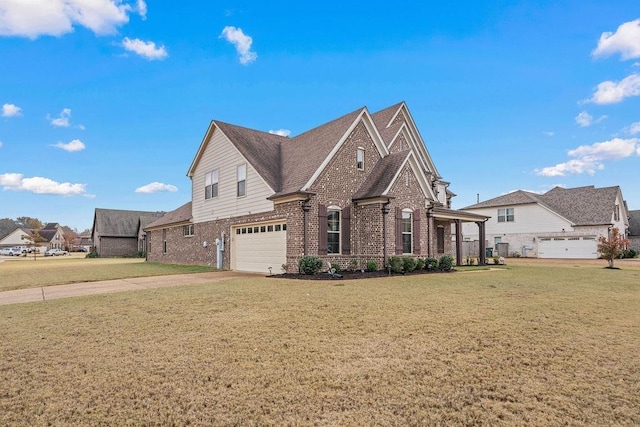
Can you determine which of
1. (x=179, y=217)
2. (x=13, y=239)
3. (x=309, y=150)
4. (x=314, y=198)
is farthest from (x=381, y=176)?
(x=13, y=239)

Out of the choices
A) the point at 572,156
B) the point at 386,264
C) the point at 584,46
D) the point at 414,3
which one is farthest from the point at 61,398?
the point at 572,156

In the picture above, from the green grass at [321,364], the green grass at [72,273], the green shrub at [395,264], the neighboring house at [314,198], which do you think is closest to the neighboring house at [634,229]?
the neighboring house at [314,198]

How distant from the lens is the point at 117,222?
168 ft

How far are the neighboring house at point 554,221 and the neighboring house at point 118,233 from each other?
40.9 metres

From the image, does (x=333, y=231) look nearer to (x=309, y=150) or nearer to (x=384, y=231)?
(x=384, y=231)

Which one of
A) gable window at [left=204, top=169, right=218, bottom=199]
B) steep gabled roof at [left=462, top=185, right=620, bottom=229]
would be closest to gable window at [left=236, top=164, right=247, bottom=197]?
gable window at [left=204, top=169, right=218, bottom=199]

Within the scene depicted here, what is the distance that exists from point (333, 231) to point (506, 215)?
29747 millimetres

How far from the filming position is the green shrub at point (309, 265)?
1528 centimetres

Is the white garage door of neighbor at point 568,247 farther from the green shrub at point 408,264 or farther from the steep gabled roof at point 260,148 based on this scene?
the steep gabled roof at point 260,148

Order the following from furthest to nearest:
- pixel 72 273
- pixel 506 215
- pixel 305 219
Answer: pixel 506 215, pixel 72 273, pixel 305 219

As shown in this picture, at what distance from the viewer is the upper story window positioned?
129ft

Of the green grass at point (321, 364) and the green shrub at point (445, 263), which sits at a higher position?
the green shrub at point (445, 263)

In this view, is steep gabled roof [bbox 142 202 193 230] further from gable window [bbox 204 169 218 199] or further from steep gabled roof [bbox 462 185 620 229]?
steep gabled roof [bbox 462 185 620 229]

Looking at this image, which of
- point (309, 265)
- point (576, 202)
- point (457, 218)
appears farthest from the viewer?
point (576, 202)
